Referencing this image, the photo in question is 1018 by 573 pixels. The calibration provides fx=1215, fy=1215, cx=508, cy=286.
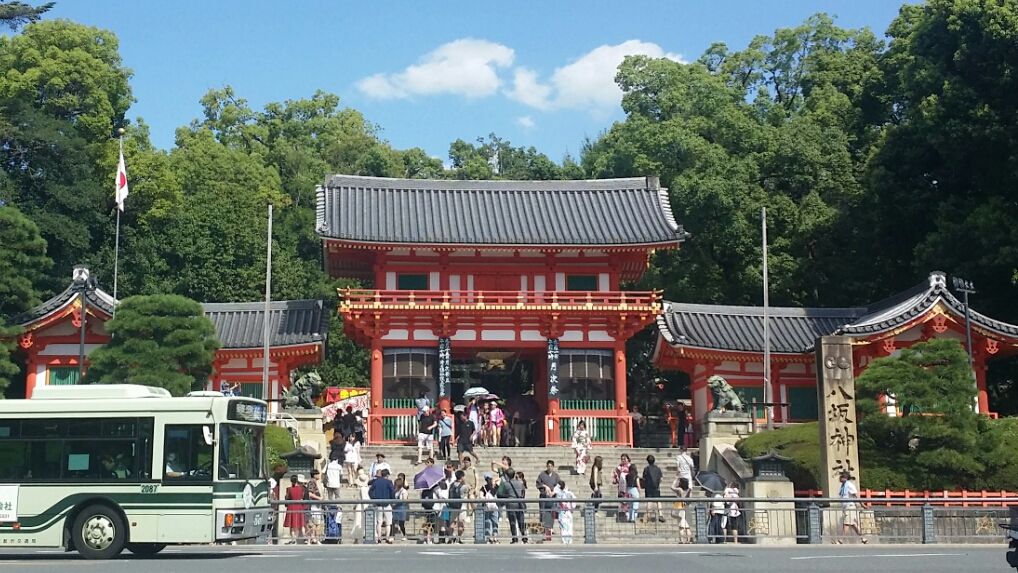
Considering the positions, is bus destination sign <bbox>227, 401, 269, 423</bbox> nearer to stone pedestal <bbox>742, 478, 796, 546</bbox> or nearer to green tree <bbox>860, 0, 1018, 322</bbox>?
stone pedestal <bbox>742, 478, 796, 546</bbox>

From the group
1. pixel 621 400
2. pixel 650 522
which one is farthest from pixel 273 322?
pixel 650 522

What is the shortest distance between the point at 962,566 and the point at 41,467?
43.8 ft

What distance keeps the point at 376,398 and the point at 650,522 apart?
18549mm

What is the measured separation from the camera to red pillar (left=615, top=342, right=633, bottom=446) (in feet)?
129

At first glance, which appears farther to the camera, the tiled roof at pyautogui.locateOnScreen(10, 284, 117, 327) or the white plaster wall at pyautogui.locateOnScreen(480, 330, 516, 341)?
the white plaster wall at pyautogui.locateOnScreen(480, 330, 516, 341)

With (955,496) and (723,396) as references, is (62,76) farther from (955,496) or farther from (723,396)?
(955,496)

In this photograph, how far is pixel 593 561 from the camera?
666 inches

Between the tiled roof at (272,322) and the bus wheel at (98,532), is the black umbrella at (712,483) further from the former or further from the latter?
the tiled roof at (272,322)

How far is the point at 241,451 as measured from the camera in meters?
18.9

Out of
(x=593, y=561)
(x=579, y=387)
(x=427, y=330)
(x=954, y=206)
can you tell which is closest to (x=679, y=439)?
(x=579, y=387)

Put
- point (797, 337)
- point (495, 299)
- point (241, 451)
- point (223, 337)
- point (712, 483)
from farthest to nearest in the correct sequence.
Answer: point (223, 337) → point (797, 337) → point (495, 299) → point (712, 483) → point (241, 451)

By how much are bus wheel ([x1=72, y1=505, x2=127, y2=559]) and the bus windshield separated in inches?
66.2

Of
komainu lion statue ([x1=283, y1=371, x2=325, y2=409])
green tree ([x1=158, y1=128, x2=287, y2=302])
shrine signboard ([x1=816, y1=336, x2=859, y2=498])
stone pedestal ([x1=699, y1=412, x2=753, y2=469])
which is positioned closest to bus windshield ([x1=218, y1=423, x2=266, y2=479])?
shrine signboard ([x1=816, y1=336, x2=859, y2=498])

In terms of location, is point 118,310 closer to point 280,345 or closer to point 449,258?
point 280,345
